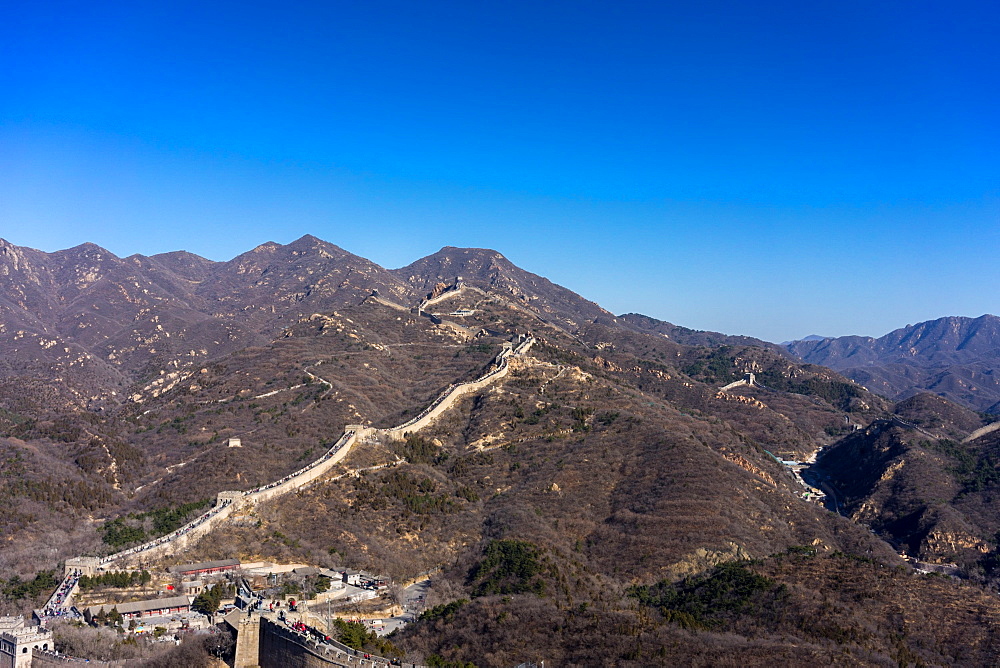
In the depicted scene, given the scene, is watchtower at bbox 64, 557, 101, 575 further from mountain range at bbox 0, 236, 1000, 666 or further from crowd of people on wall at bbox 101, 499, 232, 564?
mountain range at bbox 0, 236, 1000, 666

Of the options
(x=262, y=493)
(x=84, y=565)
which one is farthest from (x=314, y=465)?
(x=84, y=565)

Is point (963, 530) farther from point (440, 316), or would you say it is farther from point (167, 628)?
point (440, 316)

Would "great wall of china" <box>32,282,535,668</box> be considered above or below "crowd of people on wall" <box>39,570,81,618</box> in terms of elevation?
above

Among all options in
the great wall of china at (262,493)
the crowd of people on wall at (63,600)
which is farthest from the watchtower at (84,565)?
the crowd of people on wall at (63,600)

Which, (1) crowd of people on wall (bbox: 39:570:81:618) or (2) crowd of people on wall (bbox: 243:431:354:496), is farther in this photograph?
(2) crowd of people on wall (bbox: 243:431:354:496)

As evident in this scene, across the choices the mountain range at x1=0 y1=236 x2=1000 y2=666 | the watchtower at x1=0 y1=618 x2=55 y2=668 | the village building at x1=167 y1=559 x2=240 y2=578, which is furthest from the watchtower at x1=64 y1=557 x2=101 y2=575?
the watchtower at x1=0 y1=618 x2=55 y2=668

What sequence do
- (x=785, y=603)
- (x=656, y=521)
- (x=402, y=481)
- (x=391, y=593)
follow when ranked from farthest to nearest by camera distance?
(x=402, y=481) → (x=656, y=521) → (x=391, y=593) → (x=785, y=603)

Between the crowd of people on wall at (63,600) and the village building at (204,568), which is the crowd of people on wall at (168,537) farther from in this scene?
the village building at (204,568)

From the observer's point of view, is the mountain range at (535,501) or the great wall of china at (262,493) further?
the great wall of china at (262,493)

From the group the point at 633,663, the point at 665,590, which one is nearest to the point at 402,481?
the point at 665,590
